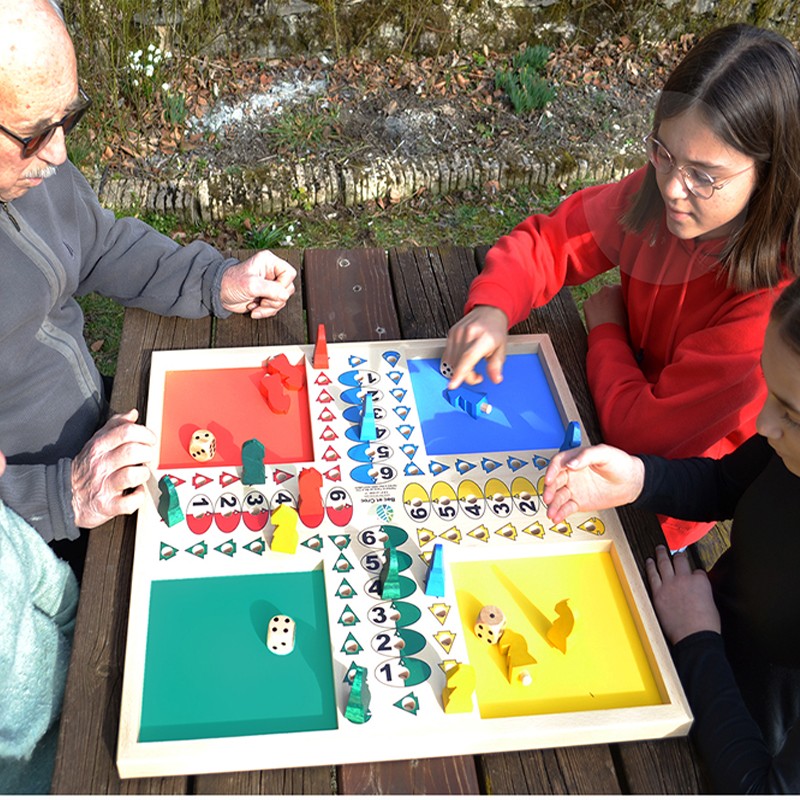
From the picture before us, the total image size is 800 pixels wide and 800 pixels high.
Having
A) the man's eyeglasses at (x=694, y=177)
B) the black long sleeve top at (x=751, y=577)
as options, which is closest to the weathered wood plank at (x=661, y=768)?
the black long sleeve top at (x=751, y=577)

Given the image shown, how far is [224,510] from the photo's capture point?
1.71m

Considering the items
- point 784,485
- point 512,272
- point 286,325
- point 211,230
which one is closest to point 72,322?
point 286,325

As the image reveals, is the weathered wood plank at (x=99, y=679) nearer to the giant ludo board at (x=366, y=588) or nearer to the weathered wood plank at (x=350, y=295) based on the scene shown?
the giant ludo board at (x=366, y=588)

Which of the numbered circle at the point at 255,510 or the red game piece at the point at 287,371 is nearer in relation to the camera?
the numbered circle at the point at 255,510

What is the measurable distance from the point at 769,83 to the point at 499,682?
4.43 ft

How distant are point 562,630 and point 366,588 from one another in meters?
0.37

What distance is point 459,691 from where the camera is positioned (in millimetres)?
1432

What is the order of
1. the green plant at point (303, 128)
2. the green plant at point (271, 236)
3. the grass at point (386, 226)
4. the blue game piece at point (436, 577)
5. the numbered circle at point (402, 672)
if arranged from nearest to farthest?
the numbered circle at point (402, 672) → the blue game piece at point (436, 577) → the green plant at point (271, 236) → the grass at point (386, 226) → the green plant at point (303, 128)

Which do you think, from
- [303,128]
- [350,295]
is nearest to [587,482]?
[350,295]

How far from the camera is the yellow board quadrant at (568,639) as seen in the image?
1.50 meters

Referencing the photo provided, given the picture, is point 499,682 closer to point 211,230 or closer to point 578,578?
point 578,578

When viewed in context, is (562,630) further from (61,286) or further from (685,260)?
(61,286)

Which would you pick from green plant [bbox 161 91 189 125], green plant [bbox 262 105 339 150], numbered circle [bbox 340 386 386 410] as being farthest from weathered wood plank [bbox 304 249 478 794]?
green plant [bbox 161 91 189 125]

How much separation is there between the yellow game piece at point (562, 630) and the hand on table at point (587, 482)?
230 mm
